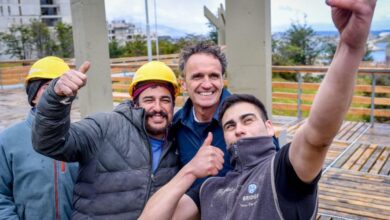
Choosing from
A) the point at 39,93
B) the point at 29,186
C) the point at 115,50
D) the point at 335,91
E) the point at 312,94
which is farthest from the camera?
the point at 115,50

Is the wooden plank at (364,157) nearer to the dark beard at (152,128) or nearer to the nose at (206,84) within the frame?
the nose at (206,84)

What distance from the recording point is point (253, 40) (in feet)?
11.2

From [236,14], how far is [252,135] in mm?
2103

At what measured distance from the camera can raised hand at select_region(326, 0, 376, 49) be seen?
0.91 metres

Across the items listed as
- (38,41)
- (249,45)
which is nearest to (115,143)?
(249,45)

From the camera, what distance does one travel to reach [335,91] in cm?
105

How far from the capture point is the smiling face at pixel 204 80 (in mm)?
1906

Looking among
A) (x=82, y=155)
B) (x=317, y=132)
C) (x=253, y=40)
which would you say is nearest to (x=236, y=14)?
(x=253, y=40)

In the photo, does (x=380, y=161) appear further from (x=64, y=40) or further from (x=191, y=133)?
(x=64, y=40)

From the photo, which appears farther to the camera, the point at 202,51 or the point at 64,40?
the point at 64,40

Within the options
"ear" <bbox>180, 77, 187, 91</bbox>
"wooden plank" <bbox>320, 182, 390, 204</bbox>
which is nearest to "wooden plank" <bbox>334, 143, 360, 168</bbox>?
"wooden plank" <bbox>320, 182, 390, 204</bbox>

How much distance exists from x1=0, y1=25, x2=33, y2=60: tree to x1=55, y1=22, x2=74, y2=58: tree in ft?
6.86

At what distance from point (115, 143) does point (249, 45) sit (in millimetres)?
1985

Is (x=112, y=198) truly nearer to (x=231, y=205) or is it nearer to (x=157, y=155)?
(x=157, y=155)
